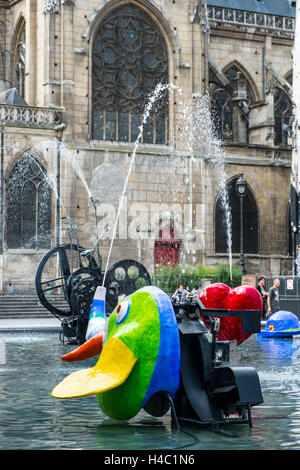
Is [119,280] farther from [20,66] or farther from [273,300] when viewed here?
[20,66]

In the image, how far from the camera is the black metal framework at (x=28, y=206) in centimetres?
3662

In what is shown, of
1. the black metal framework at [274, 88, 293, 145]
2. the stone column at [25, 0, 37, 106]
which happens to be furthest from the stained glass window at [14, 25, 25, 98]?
the black metal framework at [274, 88, 293, 145]

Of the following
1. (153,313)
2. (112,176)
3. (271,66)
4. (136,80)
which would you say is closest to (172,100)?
(136,80)

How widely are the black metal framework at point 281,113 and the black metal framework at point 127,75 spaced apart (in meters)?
9.83

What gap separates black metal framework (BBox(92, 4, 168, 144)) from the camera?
39750 mm

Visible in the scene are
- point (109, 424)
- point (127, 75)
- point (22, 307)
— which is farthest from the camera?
point (127, 75)

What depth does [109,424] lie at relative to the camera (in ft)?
31.5

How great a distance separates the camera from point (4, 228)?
119ft

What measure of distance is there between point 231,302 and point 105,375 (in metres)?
5.34

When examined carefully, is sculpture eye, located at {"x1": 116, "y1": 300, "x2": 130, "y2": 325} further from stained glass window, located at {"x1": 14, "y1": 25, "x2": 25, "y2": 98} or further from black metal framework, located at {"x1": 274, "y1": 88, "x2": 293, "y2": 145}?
black metal framework, located at {"x1": 274, "y1": 88, "x2": 293, "y2": 145}

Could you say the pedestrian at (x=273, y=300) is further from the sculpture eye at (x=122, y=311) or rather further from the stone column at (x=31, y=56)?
the stone column at (x=31, y=56)

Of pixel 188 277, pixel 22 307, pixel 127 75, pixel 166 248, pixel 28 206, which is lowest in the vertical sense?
pixel 22 307

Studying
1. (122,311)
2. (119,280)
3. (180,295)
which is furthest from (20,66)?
(122,311)

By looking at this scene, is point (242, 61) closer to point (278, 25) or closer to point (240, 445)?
point (278, 25)
